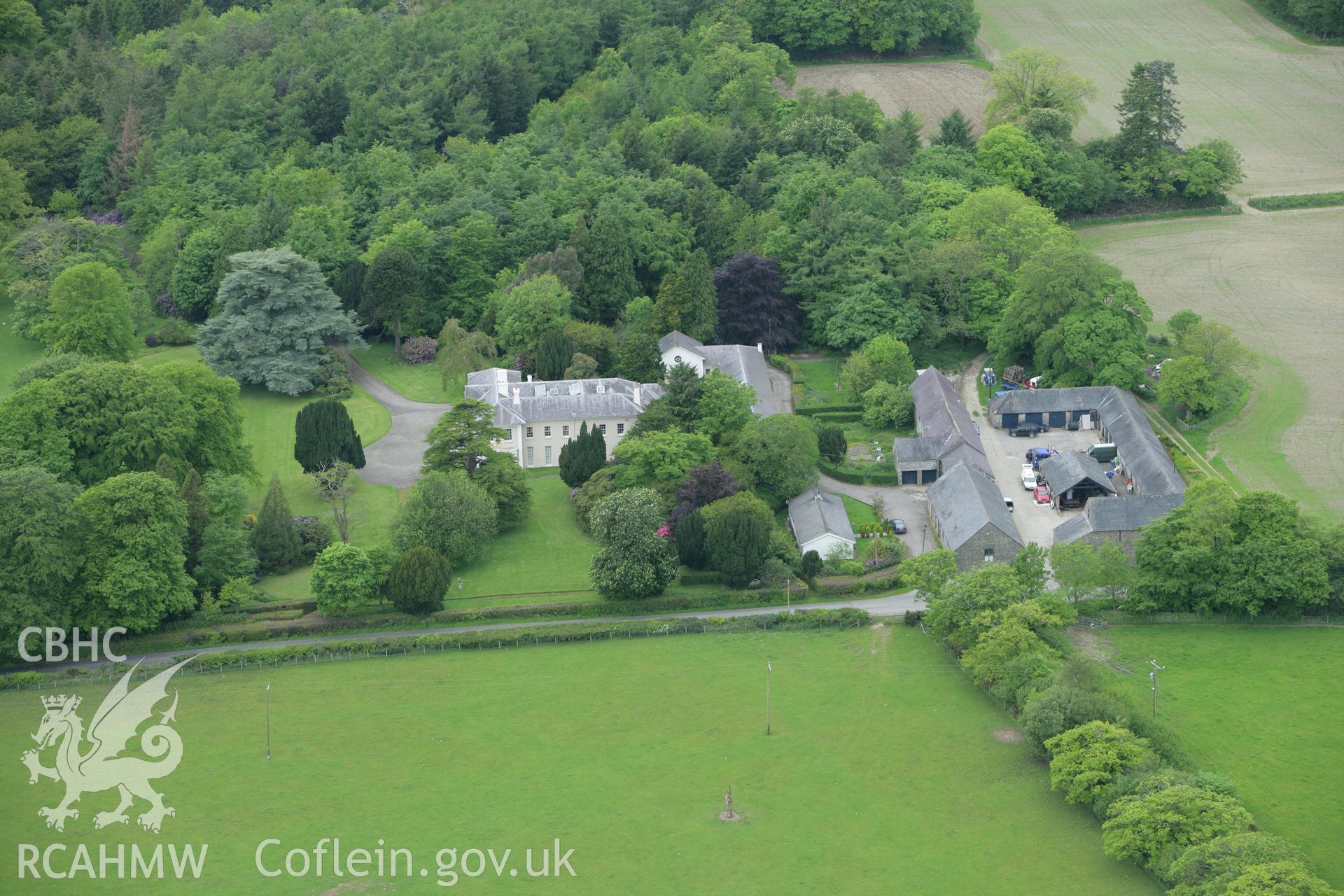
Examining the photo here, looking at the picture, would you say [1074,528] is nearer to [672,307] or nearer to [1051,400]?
[1051,400]

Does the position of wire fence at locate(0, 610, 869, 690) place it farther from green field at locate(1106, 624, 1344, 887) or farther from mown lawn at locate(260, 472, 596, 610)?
green field at locate(1106, 624, 1344, 887)

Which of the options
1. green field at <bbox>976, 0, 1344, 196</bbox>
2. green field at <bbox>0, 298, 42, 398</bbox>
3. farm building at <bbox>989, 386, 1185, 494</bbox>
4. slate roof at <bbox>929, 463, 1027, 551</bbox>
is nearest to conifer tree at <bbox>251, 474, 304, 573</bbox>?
green field at <bbox>0, 298, 42, 398</bbox>

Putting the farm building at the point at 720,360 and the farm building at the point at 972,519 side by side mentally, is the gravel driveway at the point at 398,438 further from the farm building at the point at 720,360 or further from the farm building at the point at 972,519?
the farm building at the point at 972,519

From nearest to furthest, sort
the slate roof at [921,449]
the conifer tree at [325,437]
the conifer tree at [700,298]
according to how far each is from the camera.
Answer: the slate roof at [921,449]
the conifer tree at [325,437]
the conifer tree at [700,298]

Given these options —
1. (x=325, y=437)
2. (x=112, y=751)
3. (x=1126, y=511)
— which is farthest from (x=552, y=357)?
(x=112, y=751)

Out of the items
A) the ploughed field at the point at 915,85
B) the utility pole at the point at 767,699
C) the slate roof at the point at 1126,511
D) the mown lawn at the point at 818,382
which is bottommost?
the mown lawn at the point at 818,382

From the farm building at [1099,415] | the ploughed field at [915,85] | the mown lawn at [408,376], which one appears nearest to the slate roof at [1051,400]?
the farm building at [1099,415]

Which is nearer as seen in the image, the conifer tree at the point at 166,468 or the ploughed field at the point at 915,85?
the conifer tree at the point at 166,468
